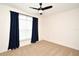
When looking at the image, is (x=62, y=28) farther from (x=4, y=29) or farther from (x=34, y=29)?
(x=4, y=29)

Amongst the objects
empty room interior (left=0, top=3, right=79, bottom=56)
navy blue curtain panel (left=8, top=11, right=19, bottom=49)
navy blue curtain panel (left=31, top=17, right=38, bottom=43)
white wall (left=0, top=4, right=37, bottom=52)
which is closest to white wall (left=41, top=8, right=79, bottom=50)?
empty room interior (left=0, top=3, right=79, bottom=56)

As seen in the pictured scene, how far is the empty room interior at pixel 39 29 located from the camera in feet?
6.97

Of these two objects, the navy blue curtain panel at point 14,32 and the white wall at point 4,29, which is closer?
the white wall at point 4,29

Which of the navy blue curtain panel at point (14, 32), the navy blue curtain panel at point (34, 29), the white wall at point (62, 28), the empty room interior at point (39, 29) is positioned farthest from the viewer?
the navy blue curtain panel at point (34, 29)

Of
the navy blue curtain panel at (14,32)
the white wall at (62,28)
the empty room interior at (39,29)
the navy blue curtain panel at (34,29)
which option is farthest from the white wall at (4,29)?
the white wall at (62,28)

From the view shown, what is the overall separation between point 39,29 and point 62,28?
1.15 metres

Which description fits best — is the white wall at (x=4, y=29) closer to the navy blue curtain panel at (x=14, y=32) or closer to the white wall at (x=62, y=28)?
the navy blue curtain panel at (x=14, y=32)

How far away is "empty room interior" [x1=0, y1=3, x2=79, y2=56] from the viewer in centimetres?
212

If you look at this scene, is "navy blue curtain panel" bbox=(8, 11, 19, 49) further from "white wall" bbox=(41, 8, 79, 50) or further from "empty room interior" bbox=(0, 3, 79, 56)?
"white wall" bbox=(41, 8, 79, 50)

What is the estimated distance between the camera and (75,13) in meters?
2.85

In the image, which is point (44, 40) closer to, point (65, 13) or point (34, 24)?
point (34, 24)

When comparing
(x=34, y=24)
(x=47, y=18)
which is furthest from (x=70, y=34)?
(x=34, y=24)

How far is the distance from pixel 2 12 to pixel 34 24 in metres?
2.03

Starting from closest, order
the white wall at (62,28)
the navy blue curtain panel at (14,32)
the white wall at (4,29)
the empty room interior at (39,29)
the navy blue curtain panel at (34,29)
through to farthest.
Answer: the white wall at (4,29)
the empty room interior at (39,29)
the navy blue curtain panel at (14,32)
the white wall at (62,28)
the navy blue curtain panel at (34,29)
